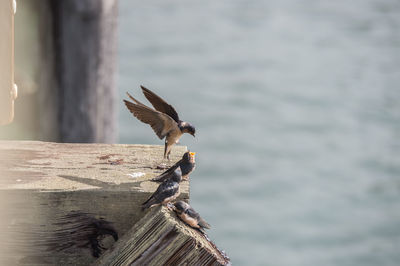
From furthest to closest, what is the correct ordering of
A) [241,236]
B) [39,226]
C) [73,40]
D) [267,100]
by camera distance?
[267,100]
[241,236]
[73,40]
[39,226]

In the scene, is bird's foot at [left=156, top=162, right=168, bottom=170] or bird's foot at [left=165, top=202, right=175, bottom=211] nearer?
bird's foot at [left=165, top=202, right=175, bottom=211]

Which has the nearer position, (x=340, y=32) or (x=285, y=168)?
(x=285, y=168)

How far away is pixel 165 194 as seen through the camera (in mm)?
1522

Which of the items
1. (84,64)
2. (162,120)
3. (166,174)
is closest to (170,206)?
(166,174)

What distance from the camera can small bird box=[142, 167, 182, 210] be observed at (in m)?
1.52

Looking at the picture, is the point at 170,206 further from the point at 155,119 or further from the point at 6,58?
the point at 6,58

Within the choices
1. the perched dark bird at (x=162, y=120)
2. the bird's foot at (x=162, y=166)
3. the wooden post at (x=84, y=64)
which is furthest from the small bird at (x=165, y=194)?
the wooden post at (x=84, y=64)

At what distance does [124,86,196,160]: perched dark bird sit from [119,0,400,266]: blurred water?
7.51 metres

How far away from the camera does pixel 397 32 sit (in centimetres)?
1567

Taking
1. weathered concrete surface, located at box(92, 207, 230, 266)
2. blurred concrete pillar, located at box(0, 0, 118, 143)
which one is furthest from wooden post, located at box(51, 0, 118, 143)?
weathered concrete surface, located at box(92, 207, 230, 266)

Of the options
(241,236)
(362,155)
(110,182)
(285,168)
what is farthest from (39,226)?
(362,155)

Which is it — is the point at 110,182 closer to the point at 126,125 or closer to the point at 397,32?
the point at 126,125

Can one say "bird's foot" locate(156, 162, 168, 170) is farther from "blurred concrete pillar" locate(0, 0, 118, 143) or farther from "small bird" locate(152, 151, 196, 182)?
"blurred concrete pillar" locate(0, 0, 118, 143)

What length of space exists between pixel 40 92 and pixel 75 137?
14.4 inches
